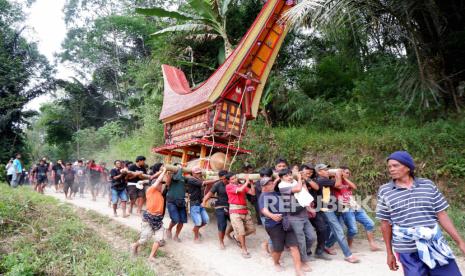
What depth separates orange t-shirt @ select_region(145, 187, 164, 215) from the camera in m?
5.05

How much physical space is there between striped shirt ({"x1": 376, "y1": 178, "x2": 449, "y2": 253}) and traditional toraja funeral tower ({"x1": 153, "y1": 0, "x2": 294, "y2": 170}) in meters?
4.27

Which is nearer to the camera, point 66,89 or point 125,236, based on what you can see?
point 125,236

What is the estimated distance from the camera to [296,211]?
15.1ft

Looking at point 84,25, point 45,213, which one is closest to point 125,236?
point 45,213

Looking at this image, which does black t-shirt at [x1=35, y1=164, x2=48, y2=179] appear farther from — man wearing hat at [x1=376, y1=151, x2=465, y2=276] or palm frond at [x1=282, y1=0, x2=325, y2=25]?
man wearing hat at [x1=376, y1=151, x2=465, y2=276]

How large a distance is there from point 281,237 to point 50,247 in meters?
3.26

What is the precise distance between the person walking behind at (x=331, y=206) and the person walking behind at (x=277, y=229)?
31.4 inches

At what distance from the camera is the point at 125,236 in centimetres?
583

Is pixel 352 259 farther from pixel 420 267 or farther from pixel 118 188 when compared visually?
Answer: pixel 118 188

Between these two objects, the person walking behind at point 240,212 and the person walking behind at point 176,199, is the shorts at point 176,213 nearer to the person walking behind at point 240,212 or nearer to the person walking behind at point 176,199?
the person walking behind at point 176,199

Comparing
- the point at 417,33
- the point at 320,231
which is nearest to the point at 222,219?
the point at 320,231

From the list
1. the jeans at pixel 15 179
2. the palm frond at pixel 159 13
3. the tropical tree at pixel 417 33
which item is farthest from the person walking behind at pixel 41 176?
the tropical tree at pixel 417 33

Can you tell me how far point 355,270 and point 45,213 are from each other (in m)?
5.35

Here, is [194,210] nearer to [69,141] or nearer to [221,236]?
[221,236]
